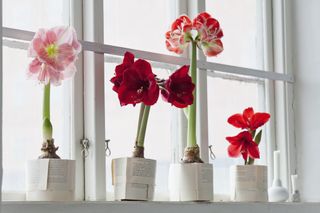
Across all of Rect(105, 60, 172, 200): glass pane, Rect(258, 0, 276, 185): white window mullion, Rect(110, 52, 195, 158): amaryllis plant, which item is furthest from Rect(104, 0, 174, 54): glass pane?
Rect(258, 0, 276, 185): white window mullion

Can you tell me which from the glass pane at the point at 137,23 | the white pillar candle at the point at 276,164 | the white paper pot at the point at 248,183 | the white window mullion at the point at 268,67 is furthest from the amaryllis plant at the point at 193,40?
the white window mullion at the point at 268,67

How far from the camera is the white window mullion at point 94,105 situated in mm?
2695

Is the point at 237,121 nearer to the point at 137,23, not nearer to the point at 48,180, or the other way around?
the point at 137,23

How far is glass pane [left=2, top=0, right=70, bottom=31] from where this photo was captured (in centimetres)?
262

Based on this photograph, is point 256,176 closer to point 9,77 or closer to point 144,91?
point 144,91

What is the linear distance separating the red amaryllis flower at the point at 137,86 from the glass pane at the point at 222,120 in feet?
2.40

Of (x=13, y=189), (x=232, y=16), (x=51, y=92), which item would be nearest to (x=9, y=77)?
(x=51, y=92)

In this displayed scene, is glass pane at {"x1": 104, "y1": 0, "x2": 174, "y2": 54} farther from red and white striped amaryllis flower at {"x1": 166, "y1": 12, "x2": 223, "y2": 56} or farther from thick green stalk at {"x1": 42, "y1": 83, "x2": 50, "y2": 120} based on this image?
thick green stalk at {"x1": 42, "y1": 83, "x2": 50, "y2": 120}

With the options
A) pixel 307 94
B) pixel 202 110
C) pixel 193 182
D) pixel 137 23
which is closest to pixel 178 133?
pixel 202 110

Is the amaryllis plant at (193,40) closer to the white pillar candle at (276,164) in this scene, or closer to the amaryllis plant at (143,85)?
the amaryllis plant at (143,85)

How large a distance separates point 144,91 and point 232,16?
991 millimetres

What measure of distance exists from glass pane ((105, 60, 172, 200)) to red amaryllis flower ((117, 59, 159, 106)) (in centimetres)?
31

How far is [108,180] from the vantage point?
2.79 m

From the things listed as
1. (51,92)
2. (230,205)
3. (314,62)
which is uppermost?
(314,62)
